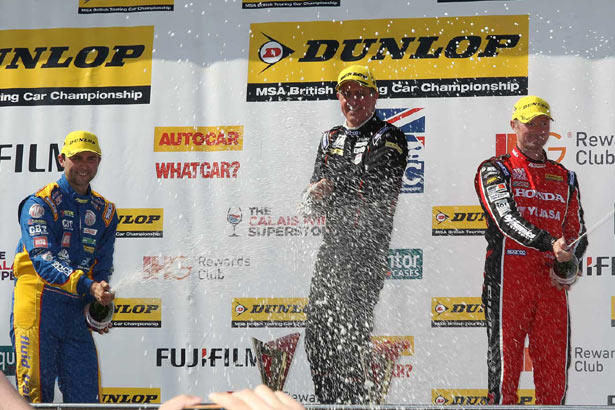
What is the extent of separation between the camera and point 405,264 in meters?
5.43

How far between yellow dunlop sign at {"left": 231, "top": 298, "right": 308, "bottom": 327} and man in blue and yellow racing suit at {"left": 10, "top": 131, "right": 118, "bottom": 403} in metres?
1.09

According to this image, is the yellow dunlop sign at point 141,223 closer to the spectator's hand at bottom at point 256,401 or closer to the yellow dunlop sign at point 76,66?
the yellow dunlop sign at point 76,66

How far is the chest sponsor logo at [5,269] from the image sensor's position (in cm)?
567

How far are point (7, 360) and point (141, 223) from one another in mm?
1255

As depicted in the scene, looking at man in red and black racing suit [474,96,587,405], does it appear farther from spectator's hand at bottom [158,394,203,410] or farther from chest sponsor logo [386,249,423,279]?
spectator's hand at bottom [158,394,203,410]

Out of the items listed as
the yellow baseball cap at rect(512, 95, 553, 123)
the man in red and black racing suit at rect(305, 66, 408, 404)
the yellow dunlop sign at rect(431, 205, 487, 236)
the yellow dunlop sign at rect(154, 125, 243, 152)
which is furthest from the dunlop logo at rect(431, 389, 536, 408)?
the yellow dunlop sign at rect(154, 125, 243, 152)

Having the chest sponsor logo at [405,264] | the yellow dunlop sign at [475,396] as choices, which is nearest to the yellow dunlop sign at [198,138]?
the chest sponsor logo at [405,264]

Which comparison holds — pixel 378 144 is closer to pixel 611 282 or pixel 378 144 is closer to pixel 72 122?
pixel 611 282

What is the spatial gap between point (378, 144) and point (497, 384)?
1.40 m

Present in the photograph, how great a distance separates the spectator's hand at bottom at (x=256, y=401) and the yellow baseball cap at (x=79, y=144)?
394 centimetres

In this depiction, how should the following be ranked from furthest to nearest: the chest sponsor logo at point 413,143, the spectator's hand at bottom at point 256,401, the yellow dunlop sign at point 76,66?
1. the yellow dunlop sign at point 76,66
2. the chest sponsor logo at point 413,143
3. the spectator's hand at bottom at point 256,401

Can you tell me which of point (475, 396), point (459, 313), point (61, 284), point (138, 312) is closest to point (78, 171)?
point (61, 284)

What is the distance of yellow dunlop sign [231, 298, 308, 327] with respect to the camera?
5500 mm

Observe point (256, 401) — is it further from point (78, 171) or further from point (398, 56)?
point (398, 56)
